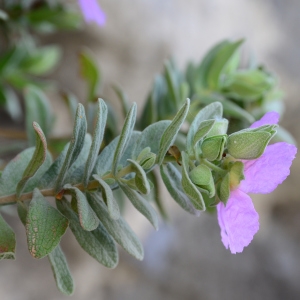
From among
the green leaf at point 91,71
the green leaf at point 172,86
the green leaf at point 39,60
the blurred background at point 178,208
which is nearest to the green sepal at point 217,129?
the green leaf at point 172,86

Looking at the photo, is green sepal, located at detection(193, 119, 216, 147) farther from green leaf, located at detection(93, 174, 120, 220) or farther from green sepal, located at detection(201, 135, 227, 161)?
green leaf, located at detection(93, 174, 120, 220)

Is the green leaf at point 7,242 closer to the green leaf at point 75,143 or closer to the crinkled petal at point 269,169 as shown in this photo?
the green leaf at point 75,143

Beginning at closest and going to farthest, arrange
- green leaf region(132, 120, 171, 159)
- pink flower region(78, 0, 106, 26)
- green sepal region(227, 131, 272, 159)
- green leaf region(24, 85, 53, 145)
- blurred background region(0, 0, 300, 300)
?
green sepal region(227, 131, 272, 159) → green leaf region(132, 120, 171, 159) → pink flower region(78, 0, 106, 26) → green leaf region(24, 85, 53, 145) → blurred background region(0, 0, 300, 300)

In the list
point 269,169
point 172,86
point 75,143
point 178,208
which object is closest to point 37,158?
point 75,143

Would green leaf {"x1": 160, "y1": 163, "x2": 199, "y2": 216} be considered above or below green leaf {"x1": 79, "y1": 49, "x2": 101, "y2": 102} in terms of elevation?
above

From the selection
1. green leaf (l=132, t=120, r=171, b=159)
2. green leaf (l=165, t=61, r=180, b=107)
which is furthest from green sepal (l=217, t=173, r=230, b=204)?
green leaf (l=165, t=61, r=180, b=107)

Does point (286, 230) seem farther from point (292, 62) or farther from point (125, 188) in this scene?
point (125, 188)

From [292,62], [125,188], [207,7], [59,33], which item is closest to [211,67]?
[125,188]
